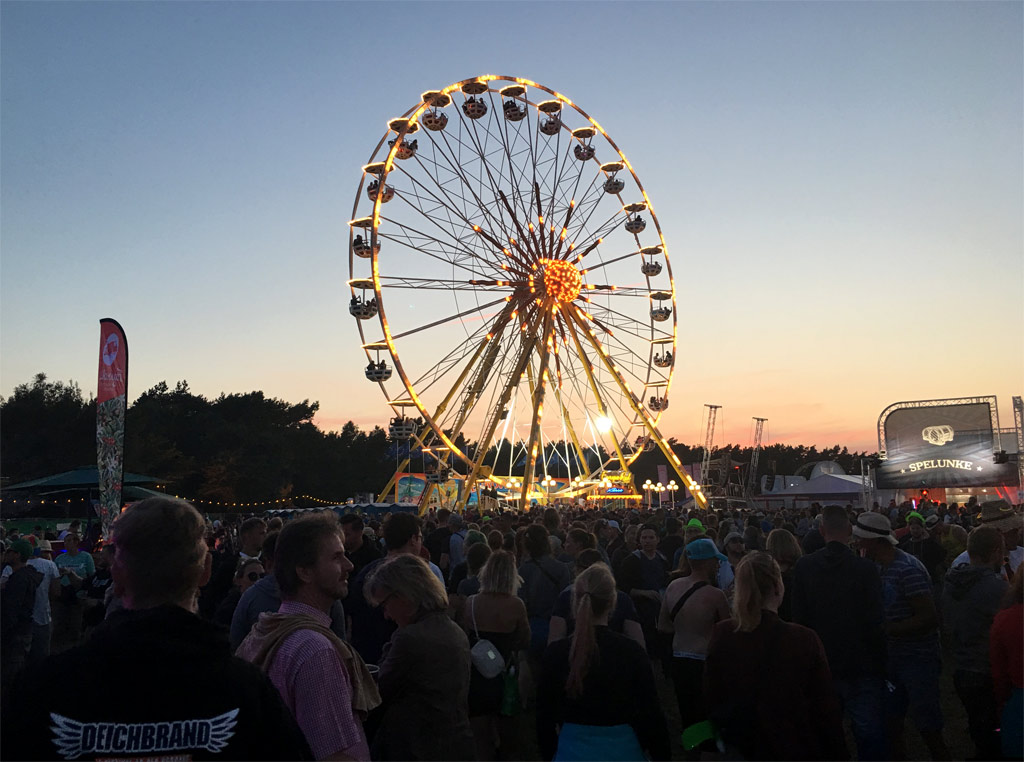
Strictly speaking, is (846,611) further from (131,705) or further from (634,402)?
→ (634,402)

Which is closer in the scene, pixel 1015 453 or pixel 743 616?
pixel 743 616

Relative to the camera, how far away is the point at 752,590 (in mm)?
3900

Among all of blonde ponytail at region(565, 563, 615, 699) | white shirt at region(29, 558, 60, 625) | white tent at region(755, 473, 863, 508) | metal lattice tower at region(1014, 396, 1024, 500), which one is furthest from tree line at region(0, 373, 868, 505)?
blonde ponytail at region(565, 563, 615, 699)

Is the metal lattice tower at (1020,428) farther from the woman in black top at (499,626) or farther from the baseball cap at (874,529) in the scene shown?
the woman in black top at (499,626)

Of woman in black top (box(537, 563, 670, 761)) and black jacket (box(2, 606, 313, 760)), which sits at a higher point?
black jacket (box(2, 606, 313, 760))

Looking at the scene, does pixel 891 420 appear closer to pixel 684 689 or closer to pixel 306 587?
pixel 684 689

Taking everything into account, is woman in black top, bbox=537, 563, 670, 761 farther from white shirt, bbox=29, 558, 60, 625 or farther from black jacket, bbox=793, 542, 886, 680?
white shirt, bbox=29, 558, 60, 625

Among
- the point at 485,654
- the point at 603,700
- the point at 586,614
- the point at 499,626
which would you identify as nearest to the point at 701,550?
the point at 499,626

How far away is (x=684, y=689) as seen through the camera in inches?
213

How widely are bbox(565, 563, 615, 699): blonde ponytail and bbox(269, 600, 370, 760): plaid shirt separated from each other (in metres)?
1.28

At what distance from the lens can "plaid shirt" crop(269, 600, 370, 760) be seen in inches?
105

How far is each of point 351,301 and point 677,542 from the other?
15.0m

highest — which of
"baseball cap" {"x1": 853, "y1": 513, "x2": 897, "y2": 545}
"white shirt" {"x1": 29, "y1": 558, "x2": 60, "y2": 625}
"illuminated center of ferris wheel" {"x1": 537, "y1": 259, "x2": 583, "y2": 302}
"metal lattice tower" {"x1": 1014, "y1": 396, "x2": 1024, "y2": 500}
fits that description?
"illuminated center of ferris wheel" {"x1": 537, "y1": 259, "x2": 583, "y2": 302}

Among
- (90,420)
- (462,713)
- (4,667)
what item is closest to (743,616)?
(462,713)
